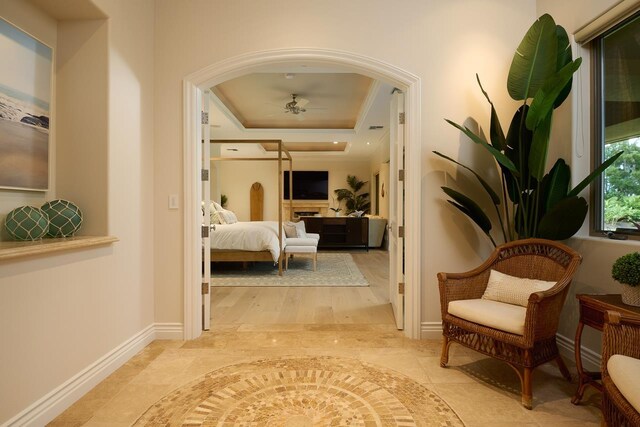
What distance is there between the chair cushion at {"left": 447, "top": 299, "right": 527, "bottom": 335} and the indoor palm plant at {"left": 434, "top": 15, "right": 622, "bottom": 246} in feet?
1.89

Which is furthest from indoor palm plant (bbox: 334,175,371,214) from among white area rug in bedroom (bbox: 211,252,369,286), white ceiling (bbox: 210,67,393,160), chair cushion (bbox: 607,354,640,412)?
chair cushion (bbox: 607,354,640,412)

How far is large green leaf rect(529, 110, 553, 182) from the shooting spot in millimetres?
2035

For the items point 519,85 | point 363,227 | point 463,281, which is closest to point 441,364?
point 463,281

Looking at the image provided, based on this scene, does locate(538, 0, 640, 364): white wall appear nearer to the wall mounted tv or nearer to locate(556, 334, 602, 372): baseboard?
locate(556, 334, 602, 372): baseboard

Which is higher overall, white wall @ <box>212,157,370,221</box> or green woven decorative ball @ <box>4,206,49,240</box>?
white wall @ <box>212,157,370,221</box>

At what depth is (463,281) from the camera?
2.27m

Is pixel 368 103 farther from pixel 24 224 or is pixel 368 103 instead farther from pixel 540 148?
pixel 24 224

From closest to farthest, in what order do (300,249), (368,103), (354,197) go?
(368,103)
(300,249)
(354,197)

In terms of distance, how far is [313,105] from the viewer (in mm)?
5652

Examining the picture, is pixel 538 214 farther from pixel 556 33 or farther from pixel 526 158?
pixel 556 33

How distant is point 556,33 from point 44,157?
127 inches

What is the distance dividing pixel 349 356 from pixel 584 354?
61.0 inches

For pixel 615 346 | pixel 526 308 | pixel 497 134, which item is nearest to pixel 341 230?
pixel 497 134

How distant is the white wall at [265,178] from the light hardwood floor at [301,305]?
20.0 feet
